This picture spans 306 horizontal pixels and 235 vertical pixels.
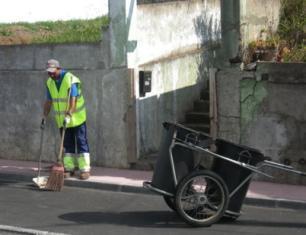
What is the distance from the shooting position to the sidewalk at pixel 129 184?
9164mm

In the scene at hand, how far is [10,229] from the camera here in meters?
7.79

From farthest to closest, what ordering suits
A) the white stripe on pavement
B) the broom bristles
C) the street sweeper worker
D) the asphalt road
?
the street sweeper worker, the broom bristles, the asphalt road, the white stripe on pavement

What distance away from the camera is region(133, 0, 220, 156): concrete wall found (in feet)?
37.4

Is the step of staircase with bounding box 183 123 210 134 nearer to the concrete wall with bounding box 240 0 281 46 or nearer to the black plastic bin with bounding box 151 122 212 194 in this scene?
the concrete wall with bounding box 240 0 281 46

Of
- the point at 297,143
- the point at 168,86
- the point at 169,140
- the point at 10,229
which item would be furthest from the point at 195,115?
the point at 10,229

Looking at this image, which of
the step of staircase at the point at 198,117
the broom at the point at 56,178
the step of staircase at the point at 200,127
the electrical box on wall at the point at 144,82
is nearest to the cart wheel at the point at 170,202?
the broom at the point at 56,178

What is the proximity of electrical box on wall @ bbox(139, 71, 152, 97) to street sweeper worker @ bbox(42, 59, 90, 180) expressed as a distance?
1.16 metres

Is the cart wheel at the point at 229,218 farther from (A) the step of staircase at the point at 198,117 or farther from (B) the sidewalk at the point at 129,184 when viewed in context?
(A) the step of staircase at the point at 198,117

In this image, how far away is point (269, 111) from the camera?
33.8 ft

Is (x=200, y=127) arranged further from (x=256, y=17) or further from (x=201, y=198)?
(x=201, y=198)

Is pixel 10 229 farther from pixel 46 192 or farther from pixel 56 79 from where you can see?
pixel 56 79

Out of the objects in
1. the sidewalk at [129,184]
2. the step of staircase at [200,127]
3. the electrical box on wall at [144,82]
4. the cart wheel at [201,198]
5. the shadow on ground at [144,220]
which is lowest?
the shadow on ground at [144,220]

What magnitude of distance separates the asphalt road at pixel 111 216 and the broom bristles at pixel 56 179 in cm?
12

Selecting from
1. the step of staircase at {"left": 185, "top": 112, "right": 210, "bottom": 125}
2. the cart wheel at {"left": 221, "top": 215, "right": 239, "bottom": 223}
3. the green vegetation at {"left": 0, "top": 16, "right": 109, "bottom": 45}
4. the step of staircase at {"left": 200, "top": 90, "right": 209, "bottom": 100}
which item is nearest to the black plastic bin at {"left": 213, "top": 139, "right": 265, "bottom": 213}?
the cart wheel at {"left": 221, "top": 215, "right": 239, "bottom": 223}
